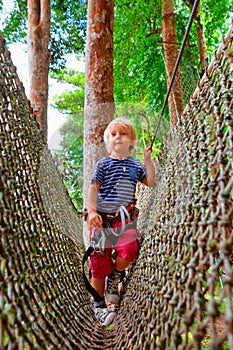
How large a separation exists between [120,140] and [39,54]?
2.34 meters

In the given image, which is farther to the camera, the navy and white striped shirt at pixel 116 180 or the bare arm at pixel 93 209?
the navy and white striped shirt at pixel 116 180

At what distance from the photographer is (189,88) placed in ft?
14.0

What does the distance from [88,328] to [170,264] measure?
18.8 inches

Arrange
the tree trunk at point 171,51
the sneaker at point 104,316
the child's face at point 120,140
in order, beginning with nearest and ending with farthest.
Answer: the sneaker at point 104,316
the child's face at point 120,140
the tree trunk at point 171,51

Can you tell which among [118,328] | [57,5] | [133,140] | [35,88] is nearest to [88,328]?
[118,328]

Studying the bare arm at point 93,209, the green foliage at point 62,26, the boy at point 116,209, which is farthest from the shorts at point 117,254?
the green foliage at point 62,26

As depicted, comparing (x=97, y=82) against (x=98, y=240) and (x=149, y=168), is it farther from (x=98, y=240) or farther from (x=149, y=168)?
(x=98, y=240)

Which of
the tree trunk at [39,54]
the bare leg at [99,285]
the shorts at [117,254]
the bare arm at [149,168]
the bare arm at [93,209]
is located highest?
the tree trunk at [39,54]

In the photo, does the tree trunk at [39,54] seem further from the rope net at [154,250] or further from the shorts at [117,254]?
the rope net at [154,250]

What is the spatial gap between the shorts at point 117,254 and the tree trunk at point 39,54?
2.16 metres

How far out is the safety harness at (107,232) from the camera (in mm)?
1582

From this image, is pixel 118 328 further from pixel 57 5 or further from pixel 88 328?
pixel 57 5

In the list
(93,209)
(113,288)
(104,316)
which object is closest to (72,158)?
(93,209)

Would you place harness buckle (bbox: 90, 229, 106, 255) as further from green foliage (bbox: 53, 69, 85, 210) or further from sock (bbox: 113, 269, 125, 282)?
green foliage (bbox: 53, 69, 85, 210)
